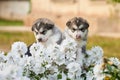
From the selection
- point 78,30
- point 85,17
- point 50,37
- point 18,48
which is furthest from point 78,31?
point 85,17

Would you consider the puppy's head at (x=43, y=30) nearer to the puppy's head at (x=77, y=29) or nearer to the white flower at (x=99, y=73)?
the puppy's head at (x=77, y=29)

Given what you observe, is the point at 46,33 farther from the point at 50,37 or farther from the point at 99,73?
the point at 99,73

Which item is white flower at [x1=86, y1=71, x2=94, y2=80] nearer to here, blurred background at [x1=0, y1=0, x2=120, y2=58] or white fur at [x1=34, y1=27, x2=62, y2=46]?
white fur at [x1=34, y1=27, x2=62, y2=46]

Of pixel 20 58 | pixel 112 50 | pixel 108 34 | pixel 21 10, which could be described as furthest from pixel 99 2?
pixel 20 58

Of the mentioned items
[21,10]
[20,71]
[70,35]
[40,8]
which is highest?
[20,71]

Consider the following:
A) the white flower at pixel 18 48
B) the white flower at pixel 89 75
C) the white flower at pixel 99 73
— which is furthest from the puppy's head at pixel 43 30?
the white flower at pixel 99 73

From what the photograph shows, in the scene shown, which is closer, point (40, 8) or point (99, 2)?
point (99, 2)

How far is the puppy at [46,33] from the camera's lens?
7.44 m

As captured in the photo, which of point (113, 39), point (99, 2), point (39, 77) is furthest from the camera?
point (99, 2)

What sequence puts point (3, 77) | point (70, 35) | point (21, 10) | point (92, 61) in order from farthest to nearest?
point (21, 10)
point (70, 35)
point (92, 61)
point (3, 77)

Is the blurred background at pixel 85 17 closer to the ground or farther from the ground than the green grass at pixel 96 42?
closer to the ground

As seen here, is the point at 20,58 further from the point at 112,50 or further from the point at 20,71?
the point at 112,50

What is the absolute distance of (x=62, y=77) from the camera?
5840mm

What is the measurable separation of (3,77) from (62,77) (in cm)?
95
